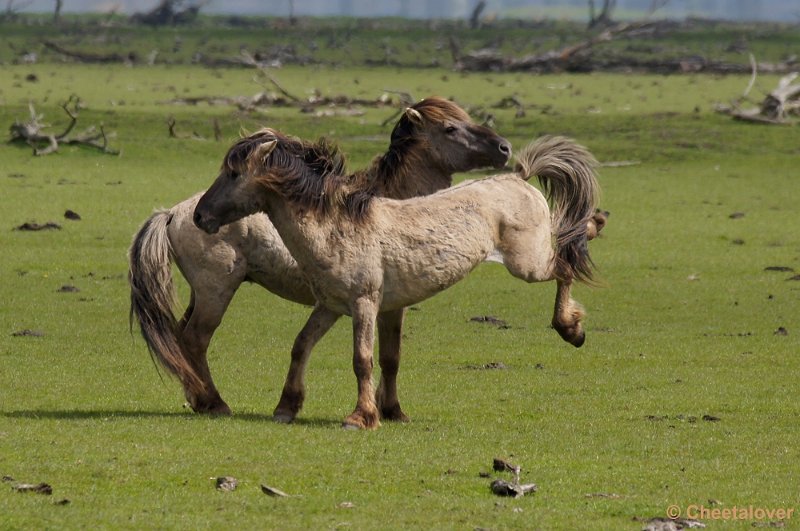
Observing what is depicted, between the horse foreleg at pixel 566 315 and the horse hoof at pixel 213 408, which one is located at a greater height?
the horse foreleg at pixel 566 315

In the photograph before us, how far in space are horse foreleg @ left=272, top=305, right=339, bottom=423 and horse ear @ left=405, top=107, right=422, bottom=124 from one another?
1.62 m

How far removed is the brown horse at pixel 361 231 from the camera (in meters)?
9.20

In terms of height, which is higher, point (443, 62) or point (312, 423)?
point (443, 62)

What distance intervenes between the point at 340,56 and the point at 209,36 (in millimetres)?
8684

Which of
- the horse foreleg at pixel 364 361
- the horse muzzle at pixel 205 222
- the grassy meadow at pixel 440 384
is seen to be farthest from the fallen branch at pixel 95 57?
the horse foreleg at pixel 364 361

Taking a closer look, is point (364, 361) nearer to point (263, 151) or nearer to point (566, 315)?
point (263, 151)

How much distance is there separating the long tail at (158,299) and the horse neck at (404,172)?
1.52 meters

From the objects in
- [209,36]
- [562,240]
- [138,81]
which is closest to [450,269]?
[562,240]

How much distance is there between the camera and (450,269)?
966cm

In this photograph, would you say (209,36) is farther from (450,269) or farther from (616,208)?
(450,269)

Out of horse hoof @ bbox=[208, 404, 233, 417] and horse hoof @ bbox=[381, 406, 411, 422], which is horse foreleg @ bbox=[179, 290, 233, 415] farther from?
horse hoof @ bbox=[381, 406, 411, 422]

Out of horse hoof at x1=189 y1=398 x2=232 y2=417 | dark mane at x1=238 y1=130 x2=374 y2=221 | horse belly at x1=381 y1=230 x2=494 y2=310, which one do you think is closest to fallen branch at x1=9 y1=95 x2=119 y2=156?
horse hoof at x1=189 y1=398 x2=232 y2=417

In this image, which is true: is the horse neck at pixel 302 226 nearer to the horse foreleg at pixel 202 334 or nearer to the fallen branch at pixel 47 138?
the horse foreleg at pixel 202 334

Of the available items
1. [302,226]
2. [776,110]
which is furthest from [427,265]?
[776,110]
